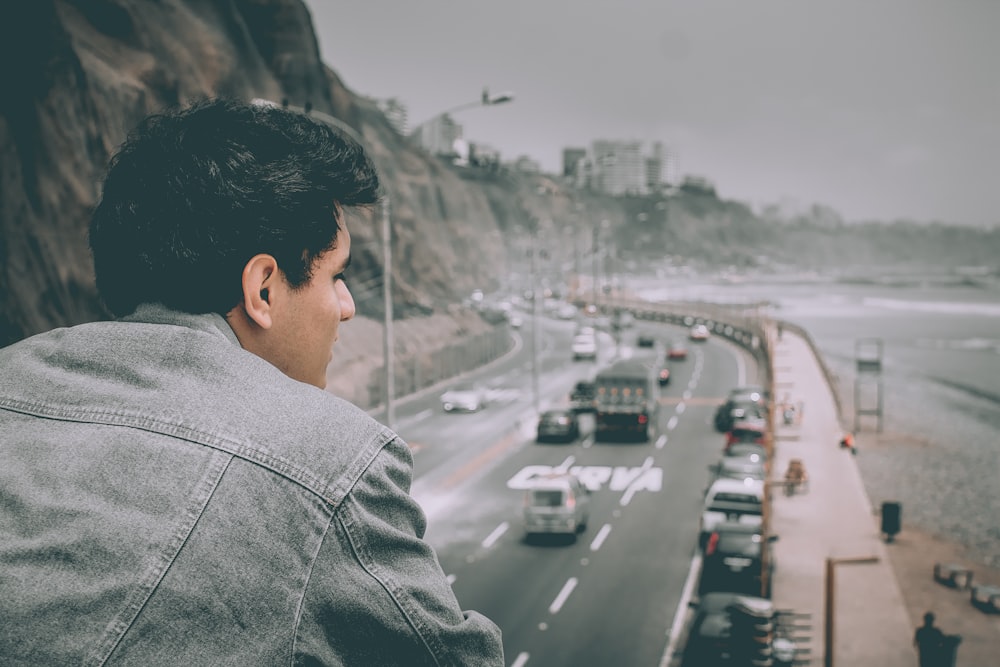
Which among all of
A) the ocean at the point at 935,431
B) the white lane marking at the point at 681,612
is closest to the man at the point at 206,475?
the white lane marking at the point at 681,612

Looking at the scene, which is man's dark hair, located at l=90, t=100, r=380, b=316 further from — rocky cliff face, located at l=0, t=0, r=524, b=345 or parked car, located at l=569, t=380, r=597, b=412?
parked car, located at l=569, t=380, r=597, b=412

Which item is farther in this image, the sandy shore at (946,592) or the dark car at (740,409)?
the dark car at (740,409)

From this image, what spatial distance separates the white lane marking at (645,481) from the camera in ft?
76.7

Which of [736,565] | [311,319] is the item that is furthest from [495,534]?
[311,319]

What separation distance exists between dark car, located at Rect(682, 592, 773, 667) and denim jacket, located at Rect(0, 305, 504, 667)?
11569 millimetres

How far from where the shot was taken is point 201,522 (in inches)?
44.5

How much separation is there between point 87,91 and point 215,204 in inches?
Result: 1042

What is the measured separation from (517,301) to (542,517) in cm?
8765

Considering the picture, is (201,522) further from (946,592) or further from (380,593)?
(946,592)

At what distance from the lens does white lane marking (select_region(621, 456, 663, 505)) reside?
23.4 metres

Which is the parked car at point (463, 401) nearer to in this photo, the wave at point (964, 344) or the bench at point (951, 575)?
the bench at point (951, 575)

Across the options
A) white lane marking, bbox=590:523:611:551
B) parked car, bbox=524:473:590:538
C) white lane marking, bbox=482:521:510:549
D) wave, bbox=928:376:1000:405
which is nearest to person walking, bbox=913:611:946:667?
white lane marking, bbox=590:523:611:551

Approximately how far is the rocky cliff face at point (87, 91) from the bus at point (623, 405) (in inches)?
381

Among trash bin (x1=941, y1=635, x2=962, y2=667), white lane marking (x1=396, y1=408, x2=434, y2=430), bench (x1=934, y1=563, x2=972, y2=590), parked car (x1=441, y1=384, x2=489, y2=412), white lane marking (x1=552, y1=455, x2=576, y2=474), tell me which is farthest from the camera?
parked car (x1=441, y1=384, x2=489, y2=412)
